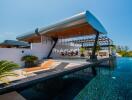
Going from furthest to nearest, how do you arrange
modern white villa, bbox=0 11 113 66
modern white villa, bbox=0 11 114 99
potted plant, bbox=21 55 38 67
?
potted plant, bbox=21 55 38 67 < modern white villa, bbox=0 11 113 66 < modern white villa, bbox=0 11 114 99

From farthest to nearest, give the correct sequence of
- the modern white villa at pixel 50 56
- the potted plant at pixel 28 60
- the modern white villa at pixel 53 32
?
the potted plant at pixel 28 60
the modern white villa at pixel 53 32
the modern white villa at pixel 50 56

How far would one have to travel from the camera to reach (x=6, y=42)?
16.6 m

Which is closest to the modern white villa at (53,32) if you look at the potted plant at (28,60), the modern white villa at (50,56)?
the modern white villa at (50,56)

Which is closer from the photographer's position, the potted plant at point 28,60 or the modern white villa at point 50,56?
the modern white villa at point 50,56

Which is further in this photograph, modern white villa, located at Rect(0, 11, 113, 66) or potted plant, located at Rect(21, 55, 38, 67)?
potted plant, located at Rect(21, 55, 38, 67)

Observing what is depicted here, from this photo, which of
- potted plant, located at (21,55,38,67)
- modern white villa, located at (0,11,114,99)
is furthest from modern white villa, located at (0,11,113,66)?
potted plant, located at (21,55,38,67)

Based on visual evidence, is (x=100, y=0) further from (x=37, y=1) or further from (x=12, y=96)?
(x=12, y=96)

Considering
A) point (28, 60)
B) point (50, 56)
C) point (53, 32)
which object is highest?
point (53, 32)

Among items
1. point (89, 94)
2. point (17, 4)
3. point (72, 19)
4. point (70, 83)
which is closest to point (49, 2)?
point (17, 4)

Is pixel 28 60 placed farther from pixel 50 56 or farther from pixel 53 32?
pixel 50 56

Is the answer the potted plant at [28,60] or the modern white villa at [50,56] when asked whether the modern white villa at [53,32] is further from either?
the potted plant at [28,60]

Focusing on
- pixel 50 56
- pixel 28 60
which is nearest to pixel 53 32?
pixel 50 56

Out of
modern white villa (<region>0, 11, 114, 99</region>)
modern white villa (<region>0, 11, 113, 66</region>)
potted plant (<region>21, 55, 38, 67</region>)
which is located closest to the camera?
modern white villa (<region>0, 11, 114, 99</region>)

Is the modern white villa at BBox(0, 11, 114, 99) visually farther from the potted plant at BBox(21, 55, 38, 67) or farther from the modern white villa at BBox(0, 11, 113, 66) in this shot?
the potted plant at BBox(21, 55, 38, 67)
